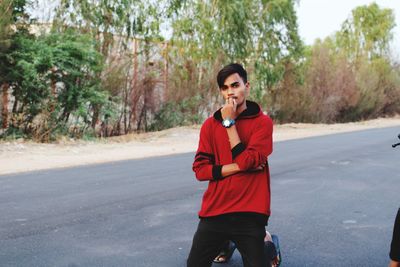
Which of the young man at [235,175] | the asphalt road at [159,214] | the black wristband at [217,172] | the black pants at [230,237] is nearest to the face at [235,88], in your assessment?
the young man at [235,175]

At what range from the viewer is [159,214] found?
22.7ft

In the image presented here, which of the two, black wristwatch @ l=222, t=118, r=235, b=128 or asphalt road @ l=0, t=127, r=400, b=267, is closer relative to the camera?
black wristwatch @ l=222, t=118, r=235, b=128

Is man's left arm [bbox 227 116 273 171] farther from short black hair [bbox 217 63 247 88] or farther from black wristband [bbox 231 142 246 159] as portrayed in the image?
short black hair [bbox 217 63 247 88]

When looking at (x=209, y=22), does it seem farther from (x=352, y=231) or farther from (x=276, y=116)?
(x=352, y=231)

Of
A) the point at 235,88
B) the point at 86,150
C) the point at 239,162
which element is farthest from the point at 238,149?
the point at 86,150

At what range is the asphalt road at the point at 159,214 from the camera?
5121mm

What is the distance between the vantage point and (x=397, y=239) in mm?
3385

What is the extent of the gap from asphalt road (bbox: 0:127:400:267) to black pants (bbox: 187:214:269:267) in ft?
5.15

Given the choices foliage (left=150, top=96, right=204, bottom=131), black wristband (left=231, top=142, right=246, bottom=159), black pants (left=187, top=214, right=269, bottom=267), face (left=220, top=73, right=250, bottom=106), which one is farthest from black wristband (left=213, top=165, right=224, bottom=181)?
foliage (left=150, top=96, right=204, bottom=131)

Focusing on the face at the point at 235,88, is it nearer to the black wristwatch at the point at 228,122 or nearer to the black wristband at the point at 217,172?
the black wristwatch at the point at 228,122

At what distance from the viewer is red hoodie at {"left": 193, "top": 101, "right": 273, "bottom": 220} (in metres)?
3.19

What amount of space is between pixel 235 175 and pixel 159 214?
3825mm

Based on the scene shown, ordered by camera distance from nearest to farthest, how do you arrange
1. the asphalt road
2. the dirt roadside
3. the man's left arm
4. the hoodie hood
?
the man's left arm
the hoodie hood
the asphalt road
the dirt roadside

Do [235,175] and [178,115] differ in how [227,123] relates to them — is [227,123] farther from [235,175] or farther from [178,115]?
[178,115]
